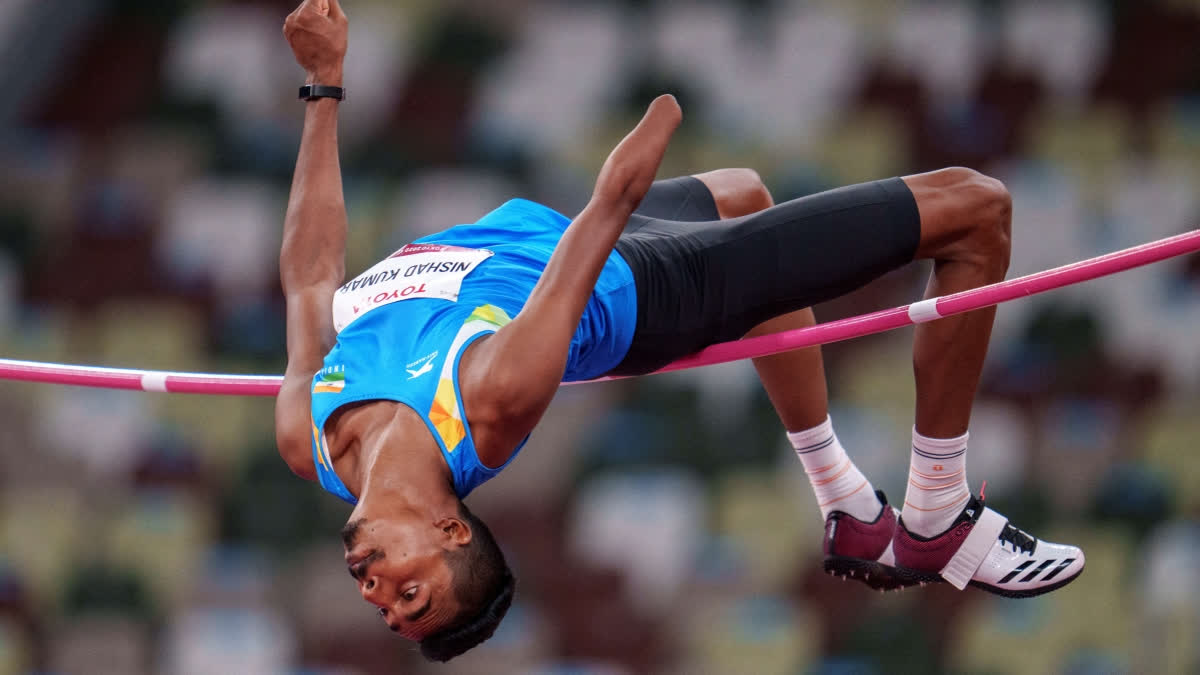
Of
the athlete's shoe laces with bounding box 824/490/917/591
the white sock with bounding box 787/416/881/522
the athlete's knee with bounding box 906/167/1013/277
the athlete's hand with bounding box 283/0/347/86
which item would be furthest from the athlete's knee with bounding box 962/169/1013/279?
the athlete's hand with bounding box 283/0/347/86

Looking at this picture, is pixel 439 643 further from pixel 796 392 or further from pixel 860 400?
pixel 860 400

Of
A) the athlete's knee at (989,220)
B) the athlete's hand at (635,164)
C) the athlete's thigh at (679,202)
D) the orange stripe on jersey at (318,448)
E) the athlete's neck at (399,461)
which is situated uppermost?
the athlete's hand at (635,164)

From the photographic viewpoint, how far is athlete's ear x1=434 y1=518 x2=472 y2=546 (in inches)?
117

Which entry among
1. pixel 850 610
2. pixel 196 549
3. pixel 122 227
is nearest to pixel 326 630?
pixel 196 549

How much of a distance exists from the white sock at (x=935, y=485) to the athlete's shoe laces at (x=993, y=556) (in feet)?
0.09

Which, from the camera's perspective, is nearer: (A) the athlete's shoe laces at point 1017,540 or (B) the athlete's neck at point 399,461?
(B) the athlete's neck at point 399,461

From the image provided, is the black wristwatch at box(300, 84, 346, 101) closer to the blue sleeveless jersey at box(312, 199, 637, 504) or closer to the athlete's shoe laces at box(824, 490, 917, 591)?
the blue sleeveless jersey at box(312, 199, 637, 504)

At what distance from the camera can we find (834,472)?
12.8 ft

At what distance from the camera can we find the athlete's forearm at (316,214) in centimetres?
360

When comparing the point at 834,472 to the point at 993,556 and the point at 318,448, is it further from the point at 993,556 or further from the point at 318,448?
the point at 318,448

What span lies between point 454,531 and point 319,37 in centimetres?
140

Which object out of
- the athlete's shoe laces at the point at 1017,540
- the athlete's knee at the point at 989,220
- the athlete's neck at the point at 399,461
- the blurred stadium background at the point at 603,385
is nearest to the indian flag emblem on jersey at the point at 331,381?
the athlete's neck at the point at 399,461

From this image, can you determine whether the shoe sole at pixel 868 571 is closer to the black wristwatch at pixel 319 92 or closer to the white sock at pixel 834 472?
the white sock at pixel 834 472

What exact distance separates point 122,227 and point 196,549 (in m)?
2.35
